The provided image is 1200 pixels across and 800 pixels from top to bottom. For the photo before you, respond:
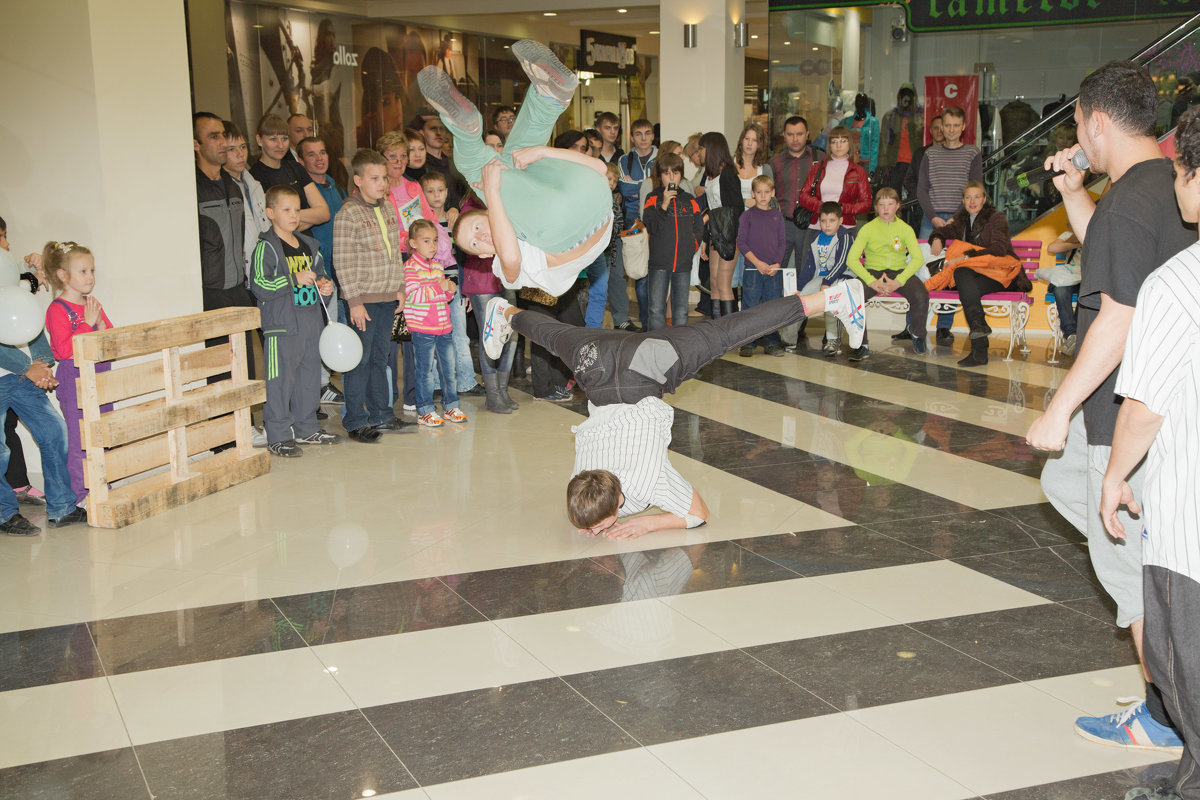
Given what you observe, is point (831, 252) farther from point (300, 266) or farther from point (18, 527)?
point (18, 527)

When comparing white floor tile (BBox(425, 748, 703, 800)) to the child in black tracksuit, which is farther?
the child in black tracksuit

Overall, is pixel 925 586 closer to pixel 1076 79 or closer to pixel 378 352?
pixel 378 352

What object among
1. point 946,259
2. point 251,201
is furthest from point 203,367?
point 946,259

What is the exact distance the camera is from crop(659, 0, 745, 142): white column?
10461mm

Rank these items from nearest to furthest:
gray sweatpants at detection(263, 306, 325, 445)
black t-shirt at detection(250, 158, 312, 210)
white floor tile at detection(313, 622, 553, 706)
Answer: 1. white floor tile at detection(313, 622, 553, 706)
2. gray sweatpants at detection(263, 306, 325, 445)
3. black t-shirt at detection(250, 158, 312, 210)

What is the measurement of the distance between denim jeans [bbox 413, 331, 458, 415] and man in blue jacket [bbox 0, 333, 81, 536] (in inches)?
78.9

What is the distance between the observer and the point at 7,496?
4.46m

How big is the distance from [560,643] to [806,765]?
3.14 feet

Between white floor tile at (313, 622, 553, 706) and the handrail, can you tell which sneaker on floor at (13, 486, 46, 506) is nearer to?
white floor tile at (313, 622, 553, 706)

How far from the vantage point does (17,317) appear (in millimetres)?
4254

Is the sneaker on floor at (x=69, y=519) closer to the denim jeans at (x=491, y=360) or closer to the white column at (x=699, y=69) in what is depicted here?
the denim jeans at (x=491, y=360)

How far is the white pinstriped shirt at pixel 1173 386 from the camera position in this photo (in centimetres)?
213

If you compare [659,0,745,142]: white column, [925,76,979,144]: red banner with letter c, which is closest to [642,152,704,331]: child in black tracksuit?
[659,0,745,142]: white column

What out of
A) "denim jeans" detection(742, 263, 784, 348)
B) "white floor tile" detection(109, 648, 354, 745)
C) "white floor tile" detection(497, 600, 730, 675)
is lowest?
"white floor tile" detection(109, 648, 354, 745)
